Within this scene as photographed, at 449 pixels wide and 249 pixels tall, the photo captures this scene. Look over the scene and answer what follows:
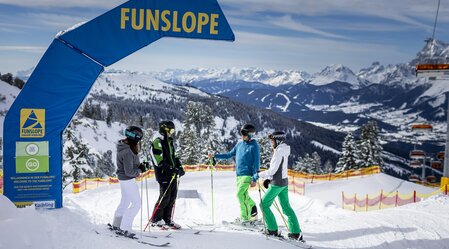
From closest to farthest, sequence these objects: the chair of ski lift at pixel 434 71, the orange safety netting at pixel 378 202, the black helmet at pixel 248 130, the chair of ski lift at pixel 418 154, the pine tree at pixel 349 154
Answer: the black helmet at pixel 248 130, the orange safety netting at pixel 378 202, the chair of ski lift at pixel 434 71, the chair of ski lift at pixel 418 154, the pine tree at pixel 349 154

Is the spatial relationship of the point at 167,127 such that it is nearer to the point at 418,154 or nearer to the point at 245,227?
the point at 245,227

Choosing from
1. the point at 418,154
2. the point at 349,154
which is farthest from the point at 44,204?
the point at 418,154

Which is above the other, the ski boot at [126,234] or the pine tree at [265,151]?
the ski boot at [126,234]

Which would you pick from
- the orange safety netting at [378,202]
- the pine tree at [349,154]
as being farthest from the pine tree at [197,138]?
the orange safety netting at [378,202]

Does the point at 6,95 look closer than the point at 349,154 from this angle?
No

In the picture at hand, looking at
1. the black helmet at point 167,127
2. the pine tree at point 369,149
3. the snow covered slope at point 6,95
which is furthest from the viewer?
the snow covered slope at point 6,95

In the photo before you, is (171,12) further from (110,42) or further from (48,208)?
(48,208)

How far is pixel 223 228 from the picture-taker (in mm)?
8641

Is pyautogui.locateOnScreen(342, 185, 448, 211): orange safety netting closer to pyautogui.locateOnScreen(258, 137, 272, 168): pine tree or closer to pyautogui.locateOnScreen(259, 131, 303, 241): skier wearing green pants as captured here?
pyautogui.locateOnScreen(259, 131, 303, 241): skier wearing green pants

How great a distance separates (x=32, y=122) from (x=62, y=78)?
114 centimetres

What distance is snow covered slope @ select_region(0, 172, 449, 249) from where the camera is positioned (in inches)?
219

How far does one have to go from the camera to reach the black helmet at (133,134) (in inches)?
268

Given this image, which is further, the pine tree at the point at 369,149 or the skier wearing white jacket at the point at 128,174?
the pine tree at the point at 369,149

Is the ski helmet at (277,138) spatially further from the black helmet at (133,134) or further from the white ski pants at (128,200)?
the white ski pants at (128,200)
